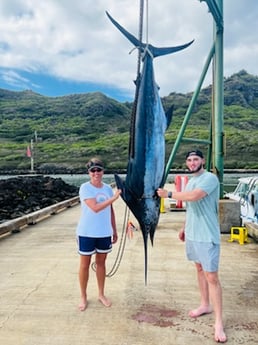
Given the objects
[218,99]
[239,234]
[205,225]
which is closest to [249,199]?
[239,234]

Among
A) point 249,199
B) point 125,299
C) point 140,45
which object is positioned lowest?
point 125,299

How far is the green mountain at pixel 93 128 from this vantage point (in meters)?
88.6

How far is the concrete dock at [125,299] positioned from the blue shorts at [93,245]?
57 cm

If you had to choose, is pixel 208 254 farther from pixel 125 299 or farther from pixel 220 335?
pixel 125 299

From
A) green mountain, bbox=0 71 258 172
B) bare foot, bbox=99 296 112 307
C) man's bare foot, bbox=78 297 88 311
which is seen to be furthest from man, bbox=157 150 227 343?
green mountain, bbox=0 71 258 172

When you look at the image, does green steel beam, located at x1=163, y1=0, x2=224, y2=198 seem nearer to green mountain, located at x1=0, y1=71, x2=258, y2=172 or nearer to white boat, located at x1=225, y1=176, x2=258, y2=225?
white boat, located at x1=225, y1=176, x2=258, y2=225

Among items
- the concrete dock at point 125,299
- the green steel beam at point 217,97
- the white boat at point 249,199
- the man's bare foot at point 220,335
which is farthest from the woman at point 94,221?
the white boat at point 249,199

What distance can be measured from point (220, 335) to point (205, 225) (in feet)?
2.78

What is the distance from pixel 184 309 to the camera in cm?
345

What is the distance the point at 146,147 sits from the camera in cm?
263

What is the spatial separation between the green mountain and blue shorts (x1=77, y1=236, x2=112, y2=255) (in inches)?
2477

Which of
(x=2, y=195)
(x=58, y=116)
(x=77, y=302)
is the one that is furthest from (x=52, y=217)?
(x=58, y=116)

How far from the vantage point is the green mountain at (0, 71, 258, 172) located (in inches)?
3487

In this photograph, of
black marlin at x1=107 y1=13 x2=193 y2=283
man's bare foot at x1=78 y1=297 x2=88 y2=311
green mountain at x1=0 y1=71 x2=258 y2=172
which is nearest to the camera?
black marlin at x1=107 y1=13 x2=193 y2=283
